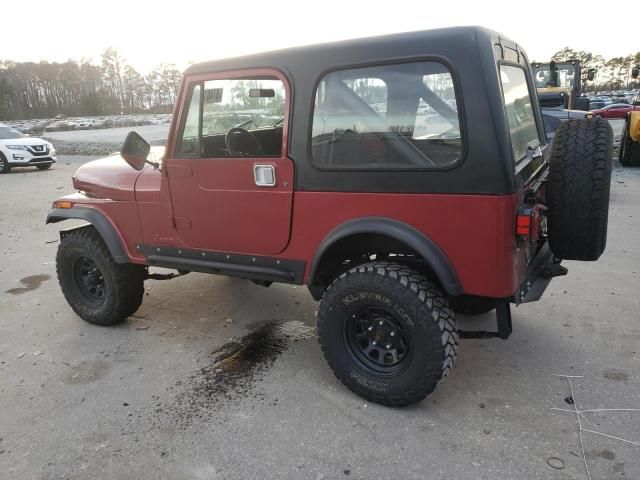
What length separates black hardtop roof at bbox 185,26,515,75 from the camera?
93.4 inches

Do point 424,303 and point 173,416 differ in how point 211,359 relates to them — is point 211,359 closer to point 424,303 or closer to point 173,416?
point 173,416

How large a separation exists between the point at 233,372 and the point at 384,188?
5.38ft

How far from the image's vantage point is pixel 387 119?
264 cm

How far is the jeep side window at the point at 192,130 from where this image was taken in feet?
10.6

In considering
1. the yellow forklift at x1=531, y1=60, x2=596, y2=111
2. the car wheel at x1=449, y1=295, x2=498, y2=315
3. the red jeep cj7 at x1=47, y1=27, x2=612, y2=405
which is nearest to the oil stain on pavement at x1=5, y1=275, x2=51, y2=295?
the red jeep cj7 at x1=47, y1=27, x2=612, y2=405

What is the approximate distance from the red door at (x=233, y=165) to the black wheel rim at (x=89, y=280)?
1096 mm

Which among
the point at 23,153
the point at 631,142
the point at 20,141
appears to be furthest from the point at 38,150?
the point at 631,142

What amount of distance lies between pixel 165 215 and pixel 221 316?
1.16m

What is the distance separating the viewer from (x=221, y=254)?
10.8ft

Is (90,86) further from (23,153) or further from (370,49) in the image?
(370,49)

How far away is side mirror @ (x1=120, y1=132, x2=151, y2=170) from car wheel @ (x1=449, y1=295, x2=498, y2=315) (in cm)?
237

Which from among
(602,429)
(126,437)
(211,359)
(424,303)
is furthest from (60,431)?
(602,429)

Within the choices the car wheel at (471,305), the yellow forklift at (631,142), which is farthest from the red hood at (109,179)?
the yellow forklift at (631,142)

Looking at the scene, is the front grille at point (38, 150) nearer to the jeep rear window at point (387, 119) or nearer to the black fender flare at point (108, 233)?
the black fender flare at point (108, 233)
